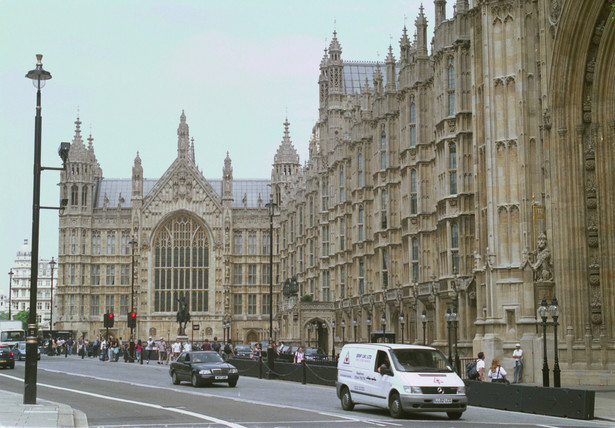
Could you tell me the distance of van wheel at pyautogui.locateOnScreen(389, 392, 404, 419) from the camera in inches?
823

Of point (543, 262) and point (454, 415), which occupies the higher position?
point (543, 262)

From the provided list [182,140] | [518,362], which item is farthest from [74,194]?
[518,362]

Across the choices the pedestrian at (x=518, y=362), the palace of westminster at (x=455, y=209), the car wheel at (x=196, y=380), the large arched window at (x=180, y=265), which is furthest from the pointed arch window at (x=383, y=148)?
the large arched window at (x=180, y=265)

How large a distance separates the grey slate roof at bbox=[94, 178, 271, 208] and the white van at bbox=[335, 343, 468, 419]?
88356 mm

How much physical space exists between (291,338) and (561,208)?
4576cm

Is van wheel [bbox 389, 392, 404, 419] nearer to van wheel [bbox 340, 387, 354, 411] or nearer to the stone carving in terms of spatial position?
van wheel [bbox 340, 387, 354, 411]

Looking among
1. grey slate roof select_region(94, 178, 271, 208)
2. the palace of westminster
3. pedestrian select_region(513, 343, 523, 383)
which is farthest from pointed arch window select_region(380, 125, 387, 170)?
grey slate roof select_region(94, 178, 271, 208)

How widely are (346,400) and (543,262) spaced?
11503 millimetres

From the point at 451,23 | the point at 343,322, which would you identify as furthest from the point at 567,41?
the point at 343,322

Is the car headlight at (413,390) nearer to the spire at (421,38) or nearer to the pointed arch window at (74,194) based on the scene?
the spire at (421,38)

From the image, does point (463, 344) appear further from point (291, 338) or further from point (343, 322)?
point (291, 338)

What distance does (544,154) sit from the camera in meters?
32.4

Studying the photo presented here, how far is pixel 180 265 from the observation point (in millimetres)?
102250

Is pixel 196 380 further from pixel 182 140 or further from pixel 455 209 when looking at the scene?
pixel 182 140
